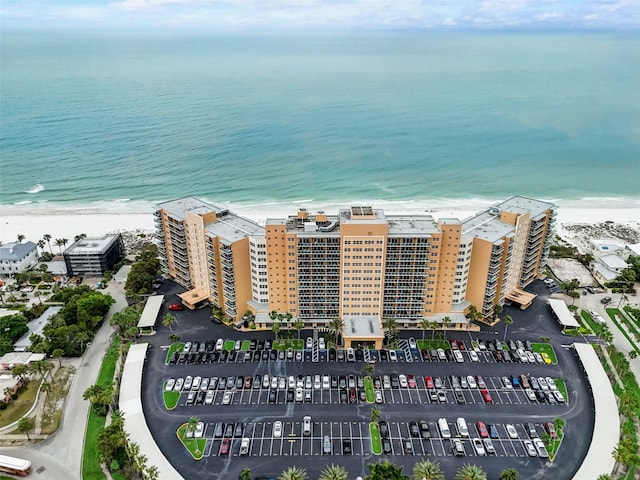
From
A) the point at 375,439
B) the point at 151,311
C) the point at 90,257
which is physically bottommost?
the point at 375,439

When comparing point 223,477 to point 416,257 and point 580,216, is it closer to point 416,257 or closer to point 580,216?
point 416,257

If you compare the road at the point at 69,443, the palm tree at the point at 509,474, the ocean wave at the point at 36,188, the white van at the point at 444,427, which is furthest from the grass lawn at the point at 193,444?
the ocean wave at the point at 36,188

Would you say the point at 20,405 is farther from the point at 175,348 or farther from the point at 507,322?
the point at 507,322

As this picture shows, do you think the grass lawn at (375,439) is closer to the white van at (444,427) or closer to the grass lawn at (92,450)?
the white van at (444,427)

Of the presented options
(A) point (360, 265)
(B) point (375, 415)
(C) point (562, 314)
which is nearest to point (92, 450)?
(B) point (375, 415)

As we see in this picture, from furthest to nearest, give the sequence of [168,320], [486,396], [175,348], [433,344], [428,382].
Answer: [168,320] → [433,344] → [175,348] → [428,382] → [486,396]
